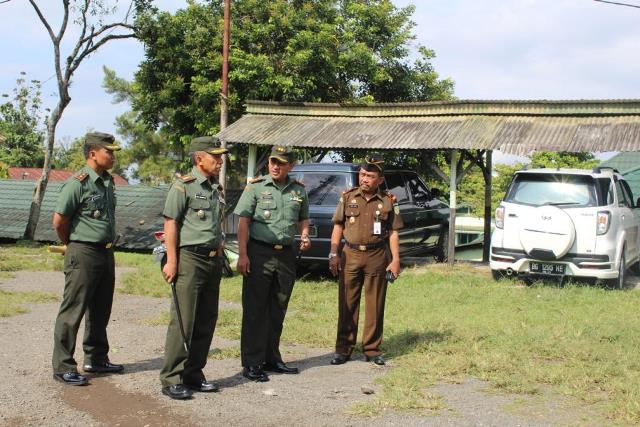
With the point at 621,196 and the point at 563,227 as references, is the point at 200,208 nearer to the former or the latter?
the point at 563,227

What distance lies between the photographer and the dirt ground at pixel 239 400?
470 cm

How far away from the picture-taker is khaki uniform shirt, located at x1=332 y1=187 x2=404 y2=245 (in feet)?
20.7

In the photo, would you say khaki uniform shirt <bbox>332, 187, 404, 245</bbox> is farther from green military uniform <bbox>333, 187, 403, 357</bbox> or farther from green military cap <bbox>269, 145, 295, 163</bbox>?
green military cap <bbox>269, 145, 295, 163</bbox>

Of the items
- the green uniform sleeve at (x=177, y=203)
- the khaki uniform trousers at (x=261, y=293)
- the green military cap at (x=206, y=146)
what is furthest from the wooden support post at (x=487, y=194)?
the green uniform sleeve at (x=177, y=203)

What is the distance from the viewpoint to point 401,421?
4.68 meters

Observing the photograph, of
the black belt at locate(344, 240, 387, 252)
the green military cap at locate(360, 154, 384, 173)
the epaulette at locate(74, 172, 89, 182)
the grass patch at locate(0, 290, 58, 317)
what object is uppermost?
the green military cap at locate(360, 154, 384, 173)

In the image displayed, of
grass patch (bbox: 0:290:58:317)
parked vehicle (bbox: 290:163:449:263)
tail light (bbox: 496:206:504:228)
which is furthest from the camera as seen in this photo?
parked vehicle (bbox: 290:163:449:263)

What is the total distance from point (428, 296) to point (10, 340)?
5252mm

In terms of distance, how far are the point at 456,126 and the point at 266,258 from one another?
28.3 ft

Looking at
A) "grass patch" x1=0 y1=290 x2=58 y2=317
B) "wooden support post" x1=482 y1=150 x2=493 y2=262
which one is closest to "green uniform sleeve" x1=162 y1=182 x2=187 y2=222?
"grass patch" x1=0 y1=290 x2=58 y2=317

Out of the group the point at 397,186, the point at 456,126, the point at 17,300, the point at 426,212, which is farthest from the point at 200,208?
the point at 456,126

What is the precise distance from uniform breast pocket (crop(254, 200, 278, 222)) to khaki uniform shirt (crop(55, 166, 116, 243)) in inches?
45.7

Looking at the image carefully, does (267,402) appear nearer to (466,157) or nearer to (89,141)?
(89,141)

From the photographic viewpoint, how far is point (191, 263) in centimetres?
520
